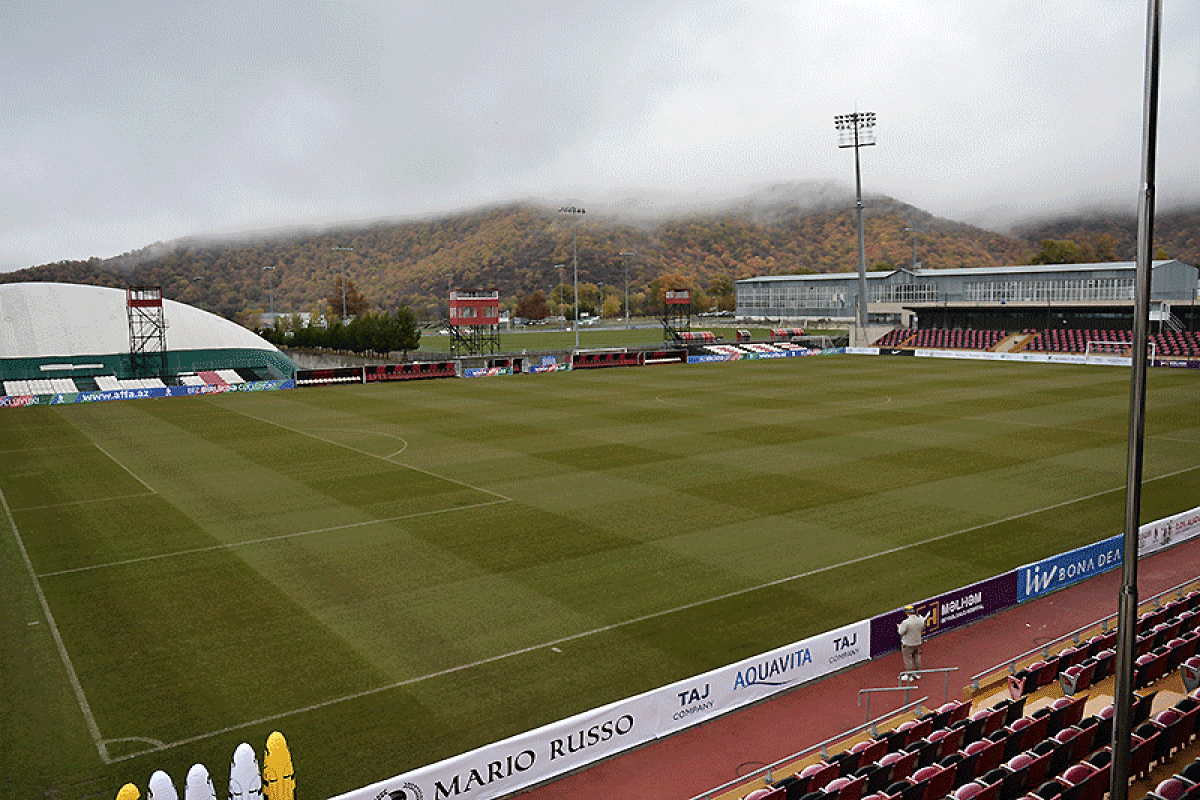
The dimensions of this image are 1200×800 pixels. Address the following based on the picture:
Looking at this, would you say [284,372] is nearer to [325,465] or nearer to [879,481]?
[325,465]

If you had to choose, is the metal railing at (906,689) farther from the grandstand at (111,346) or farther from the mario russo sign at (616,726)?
the grandstand at (111,346)

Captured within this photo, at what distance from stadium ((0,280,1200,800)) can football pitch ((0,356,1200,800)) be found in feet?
0.34

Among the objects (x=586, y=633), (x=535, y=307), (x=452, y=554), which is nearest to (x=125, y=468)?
(x=452, y=554)

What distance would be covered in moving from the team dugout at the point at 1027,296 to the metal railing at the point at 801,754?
7084cm

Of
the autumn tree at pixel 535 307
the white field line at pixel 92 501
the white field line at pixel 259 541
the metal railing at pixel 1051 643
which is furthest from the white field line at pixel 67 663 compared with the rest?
the autumn tree at pixel 535 307

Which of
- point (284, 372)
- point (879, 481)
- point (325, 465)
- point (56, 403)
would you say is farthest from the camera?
point (284, 372)

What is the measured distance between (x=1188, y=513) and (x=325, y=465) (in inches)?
1130

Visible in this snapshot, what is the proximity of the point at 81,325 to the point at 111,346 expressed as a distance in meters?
2.97

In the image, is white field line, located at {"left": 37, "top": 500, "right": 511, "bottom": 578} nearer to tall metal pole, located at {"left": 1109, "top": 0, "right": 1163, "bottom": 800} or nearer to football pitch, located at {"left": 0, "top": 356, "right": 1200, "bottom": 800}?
football pitch, located at {"left": 0, "top": 356, "right": 1200, "bottom": 800}

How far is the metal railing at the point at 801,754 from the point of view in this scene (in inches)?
448

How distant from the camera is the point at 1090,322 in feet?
279

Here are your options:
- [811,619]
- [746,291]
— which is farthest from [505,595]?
[746,291]

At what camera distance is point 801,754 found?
11.9 metres

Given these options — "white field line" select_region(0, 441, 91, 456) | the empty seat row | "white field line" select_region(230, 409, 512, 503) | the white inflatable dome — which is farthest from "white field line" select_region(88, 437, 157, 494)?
the white inflatable dome
